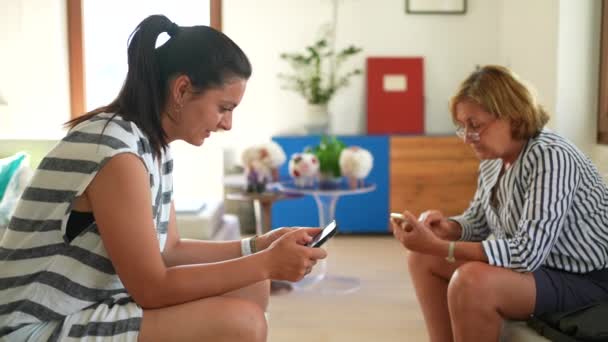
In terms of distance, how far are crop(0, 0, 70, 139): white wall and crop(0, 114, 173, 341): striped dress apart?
367 centimetres

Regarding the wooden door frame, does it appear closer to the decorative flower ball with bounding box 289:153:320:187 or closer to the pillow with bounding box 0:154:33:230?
the decorative flower ball with bounding box 289:153:320:187

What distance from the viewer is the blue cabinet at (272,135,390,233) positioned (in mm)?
4629

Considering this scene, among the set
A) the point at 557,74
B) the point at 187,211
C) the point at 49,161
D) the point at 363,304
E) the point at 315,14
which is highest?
the point at 315,14

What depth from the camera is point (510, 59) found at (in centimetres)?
479

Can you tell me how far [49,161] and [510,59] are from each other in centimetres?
414

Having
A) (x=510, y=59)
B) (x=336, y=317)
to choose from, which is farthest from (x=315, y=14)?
Result: (x=336, y=317)

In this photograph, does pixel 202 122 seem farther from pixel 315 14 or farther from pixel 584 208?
pixel 315 14

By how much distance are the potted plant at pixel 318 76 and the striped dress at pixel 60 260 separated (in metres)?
3.49

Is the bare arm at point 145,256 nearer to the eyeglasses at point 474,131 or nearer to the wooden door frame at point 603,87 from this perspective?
the eyeglasses at point 474,131

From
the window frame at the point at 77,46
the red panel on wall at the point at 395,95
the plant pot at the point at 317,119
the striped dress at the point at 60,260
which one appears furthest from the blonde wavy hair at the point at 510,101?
the window frame at the point at 77,46

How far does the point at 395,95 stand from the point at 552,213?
3.29m

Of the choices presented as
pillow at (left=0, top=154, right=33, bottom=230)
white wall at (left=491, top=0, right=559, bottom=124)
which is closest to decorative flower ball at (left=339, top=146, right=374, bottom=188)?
white wall at (left=491, top=0, right=559, bottom=124)

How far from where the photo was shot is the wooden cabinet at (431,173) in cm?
461

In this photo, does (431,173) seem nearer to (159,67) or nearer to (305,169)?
(305,169)
